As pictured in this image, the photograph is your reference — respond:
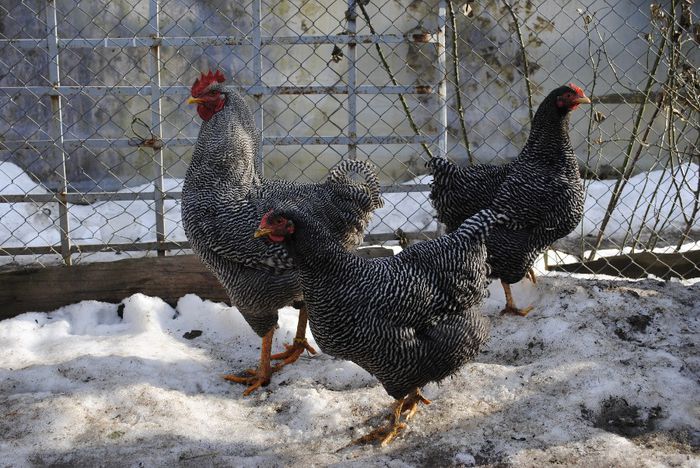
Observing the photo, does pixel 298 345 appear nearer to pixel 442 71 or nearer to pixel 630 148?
pixel 442 71

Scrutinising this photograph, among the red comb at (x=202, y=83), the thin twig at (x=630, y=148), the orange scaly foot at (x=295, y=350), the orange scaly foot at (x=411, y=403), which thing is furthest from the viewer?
the thin twig at (x=630, y=148)

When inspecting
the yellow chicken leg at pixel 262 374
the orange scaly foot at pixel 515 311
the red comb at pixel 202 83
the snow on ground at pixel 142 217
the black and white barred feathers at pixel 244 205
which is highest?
the red comb at pixel 202 83

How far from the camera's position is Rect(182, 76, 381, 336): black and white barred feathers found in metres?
3.88

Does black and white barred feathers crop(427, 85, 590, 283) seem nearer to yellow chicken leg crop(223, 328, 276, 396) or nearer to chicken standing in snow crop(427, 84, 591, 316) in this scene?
chicken standing in snow crop(427, 84, 591, 316)

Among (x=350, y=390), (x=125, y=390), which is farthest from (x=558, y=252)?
(x=125, y=390)

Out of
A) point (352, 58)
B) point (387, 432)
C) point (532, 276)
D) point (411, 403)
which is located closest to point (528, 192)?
point (532, 276)

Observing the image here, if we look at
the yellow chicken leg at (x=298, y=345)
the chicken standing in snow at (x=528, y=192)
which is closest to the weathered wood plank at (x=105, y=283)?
the yellow chicken leg at (x=298, y=345)

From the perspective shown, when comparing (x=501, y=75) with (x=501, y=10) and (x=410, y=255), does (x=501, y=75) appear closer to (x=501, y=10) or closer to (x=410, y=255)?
(x=501, y=10)

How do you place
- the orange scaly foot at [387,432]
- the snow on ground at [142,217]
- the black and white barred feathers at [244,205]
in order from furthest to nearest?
1. the snow on ground at [142,217]
2. the black and white barred feathers at [244,205]
3. the orange scaly foot at [387,432]

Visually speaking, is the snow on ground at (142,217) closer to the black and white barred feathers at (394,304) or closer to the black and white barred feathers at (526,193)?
the black and white barred feathers at (526,193)

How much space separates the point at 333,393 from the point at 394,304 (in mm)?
784

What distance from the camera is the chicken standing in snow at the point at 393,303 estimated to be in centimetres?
322

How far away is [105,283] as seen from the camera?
4.71 m

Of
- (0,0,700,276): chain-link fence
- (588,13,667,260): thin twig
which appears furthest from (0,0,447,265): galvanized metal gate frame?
(588,13,667,260): thin twig
